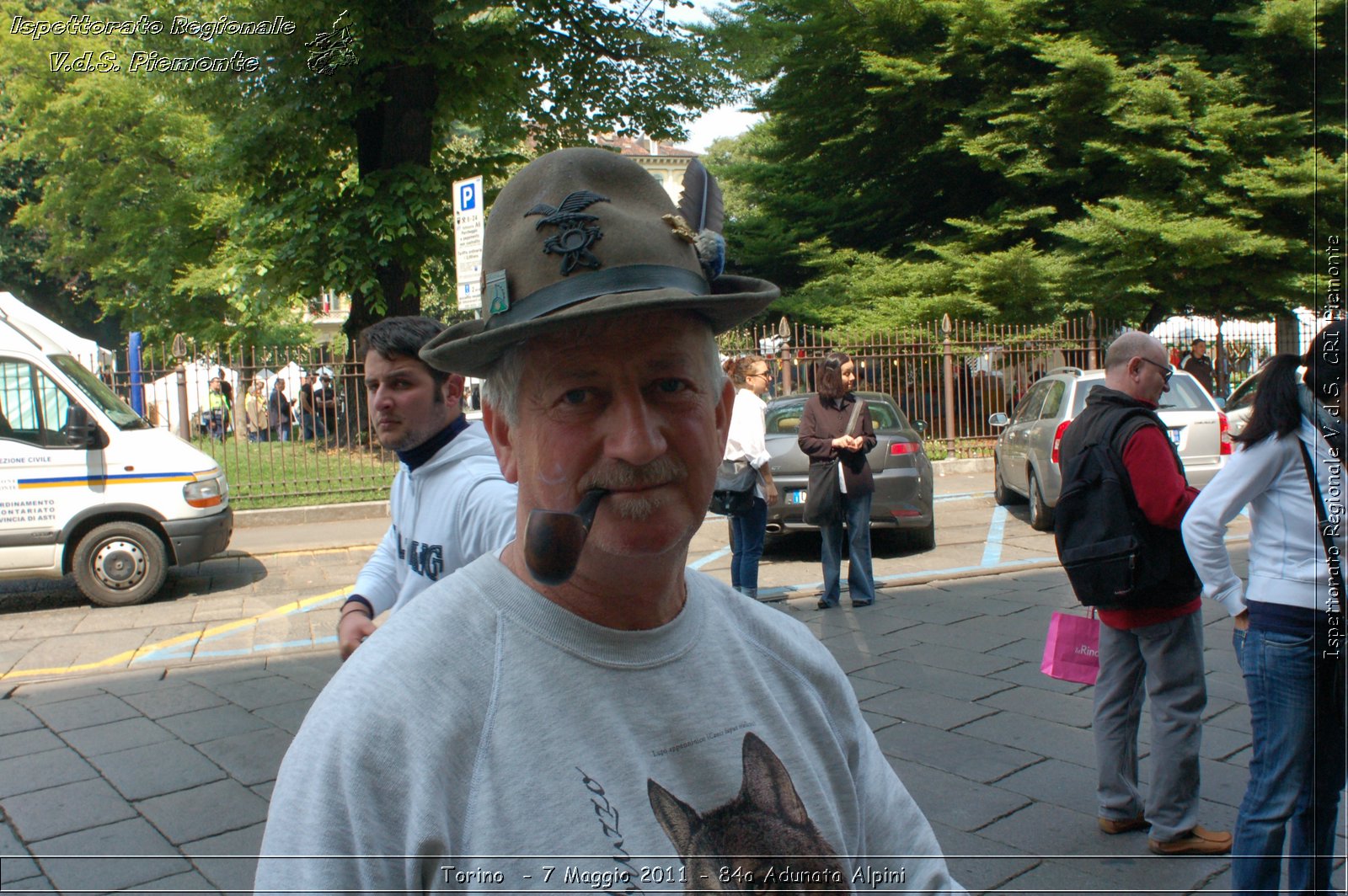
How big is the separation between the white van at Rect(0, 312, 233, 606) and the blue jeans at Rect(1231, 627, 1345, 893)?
8.70 meters

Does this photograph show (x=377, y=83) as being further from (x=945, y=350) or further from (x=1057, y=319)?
(x=1057, y=319)

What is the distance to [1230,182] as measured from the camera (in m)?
18.3

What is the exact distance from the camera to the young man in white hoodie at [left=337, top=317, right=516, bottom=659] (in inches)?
118

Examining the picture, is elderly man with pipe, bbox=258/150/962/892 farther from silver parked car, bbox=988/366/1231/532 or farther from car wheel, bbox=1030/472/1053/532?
car wheel, bbox=1030/472/1053/532

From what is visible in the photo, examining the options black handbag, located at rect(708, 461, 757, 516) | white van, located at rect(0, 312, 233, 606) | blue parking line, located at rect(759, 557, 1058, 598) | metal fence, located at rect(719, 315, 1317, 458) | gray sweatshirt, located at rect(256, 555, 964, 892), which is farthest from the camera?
metal fence, located at rect(719, 315, 1317, 458)

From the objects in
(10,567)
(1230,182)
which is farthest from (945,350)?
(10,567)

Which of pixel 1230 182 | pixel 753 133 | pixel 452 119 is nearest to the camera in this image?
pixel 452 119

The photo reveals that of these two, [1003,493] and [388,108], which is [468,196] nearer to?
[388,108]

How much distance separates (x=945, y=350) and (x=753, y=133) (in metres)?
15.4

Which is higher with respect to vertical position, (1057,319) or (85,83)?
(85,83)

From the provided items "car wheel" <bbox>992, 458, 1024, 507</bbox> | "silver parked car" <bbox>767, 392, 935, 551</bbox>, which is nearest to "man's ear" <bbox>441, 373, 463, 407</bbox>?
"silver parked car" <bbox>767, 392, 935, 551</bbox>

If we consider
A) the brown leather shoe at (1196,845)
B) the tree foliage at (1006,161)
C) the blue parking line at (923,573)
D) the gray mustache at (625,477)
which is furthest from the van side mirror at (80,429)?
the tree foliage at (1006,161)

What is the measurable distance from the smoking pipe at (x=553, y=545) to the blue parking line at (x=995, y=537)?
9.05 meters

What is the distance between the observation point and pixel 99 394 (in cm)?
947
